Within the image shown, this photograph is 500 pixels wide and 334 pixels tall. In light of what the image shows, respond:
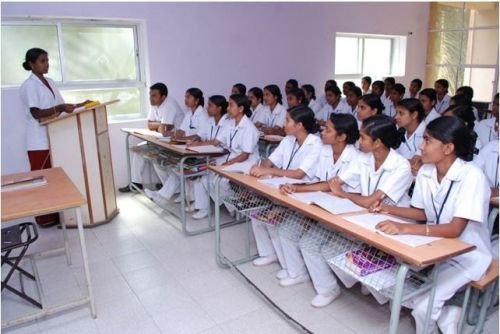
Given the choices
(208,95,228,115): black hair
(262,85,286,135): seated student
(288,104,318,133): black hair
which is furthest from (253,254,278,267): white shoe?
(262,85,286,135): seated student

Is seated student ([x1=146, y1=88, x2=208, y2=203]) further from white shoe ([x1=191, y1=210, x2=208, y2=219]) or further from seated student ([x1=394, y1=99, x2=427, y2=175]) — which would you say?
seated student ([x1=394, y1=99, x2=427, y2=175])

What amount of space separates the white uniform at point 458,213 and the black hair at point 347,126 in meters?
0.56

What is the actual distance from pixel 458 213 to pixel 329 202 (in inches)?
22.0

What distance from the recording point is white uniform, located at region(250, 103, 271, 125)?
4820 mm

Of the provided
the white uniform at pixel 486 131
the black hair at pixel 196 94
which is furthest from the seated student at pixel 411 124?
the black hair at pixel 196 94

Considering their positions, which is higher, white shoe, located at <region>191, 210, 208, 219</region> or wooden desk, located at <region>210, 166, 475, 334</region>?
wooden desk, located at <region>210, 166, 475, 334</region>

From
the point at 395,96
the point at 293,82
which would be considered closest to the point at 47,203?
the point at 293,82

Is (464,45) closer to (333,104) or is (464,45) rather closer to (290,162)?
(333,104)

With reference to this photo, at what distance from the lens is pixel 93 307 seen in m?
2.19

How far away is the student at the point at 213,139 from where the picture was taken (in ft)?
11.8

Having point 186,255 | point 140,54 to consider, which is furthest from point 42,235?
point 140,54

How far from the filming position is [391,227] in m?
1.56

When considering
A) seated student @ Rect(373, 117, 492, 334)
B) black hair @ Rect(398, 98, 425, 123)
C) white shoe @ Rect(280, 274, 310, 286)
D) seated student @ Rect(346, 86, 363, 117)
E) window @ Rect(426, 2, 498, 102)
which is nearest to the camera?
seated student @ Rect(373, 117, 492, 334)

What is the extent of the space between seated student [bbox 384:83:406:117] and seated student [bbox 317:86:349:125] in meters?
0.63
